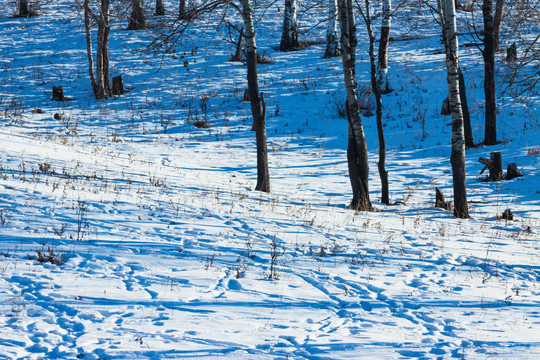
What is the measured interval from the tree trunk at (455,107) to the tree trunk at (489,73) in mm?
5544

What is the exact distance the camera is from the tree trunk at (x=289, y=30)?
76.9 ft

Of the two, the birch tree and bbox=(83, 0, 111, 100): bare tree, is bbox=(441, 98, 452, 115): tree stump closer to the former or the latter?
the birch tree

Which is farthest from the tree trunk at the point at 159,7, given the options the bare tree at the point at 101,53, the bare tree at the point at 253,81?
the bare tree at the point at 253,81

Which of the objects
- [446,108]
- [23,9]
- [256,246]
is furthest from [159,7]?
[256,246]

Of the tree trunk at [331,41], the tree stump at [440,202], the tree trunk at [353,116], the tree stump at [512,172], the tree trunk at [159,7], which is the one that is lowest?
the tree stump at [440,202]

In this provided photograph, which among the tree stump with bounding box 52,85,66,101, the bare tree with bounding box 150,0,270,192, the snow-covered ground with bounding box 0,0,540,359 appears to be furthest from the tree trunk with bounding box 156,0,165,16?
the bare tree with bounding box 150,0,270,192

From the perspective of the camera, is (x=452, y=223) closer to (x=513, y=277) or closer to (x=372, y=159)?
(x=513, y=277)

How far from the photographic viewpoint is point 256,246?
6410 mm

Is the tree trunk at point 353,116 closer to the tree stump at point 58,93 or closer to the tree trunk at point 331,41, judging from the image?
the tree trunk at point 331,41

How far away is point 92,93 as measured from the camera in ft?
68.7

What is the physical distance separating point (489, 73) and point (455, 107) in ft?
19.5

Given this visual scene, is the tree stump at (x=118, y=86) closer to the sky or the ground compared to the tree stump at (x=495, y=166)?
closer to the sky

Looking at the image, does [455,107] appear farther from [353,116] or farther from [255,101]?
[255,101]

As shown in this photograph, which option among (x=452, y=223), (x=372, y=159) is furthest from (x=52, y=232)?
(x=372, y=159)
